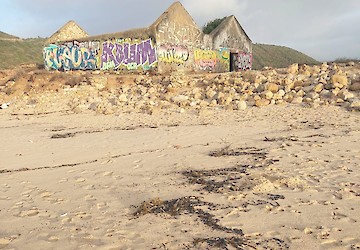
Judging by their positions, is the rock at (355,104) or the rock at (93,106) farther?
the rock at (93,106)

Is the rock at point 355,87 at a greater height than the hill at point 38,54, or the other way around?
the hill at point 38,54

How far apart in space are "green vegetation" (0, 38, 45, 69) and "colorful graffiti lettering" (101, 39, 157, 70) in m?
20.0

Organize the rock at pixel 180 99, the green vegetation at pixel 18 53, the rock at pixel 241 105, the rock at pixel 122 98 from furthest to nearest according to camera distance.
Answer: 1. the green vegetation at pixel 18 53
2. the rock at pixel 122 98
3. the rock at pixel 180 99
4. the rock at pixel 241 105

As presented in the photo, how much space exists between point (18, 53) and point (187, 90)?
3129cm

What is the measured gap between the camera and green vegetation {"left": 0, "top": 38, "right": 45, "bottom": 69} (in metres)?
36.7

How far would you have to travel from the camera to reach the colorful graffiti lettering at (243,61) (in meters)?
24.2

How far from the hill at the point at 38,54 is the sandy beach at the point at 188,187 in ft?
76.5

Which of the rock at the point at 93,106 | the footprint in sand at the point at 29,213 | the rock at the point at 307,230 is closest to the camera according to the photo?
the rock at the point at 307,230

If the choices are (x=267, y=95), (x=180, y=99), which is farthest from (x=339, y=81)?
(x=180, y=99)

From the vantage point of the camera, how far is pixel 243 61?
2477 cm

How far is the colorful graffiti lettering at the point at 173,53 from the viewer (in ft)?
60.3

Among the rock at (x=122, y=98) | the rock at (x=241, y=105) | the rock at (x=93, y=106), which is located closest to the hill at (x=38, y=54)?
the rock at (x=93, y=106)

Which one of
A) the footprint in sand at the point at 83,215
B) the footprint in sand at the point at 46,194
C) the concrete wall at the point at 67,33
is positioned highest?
the concrete wall at the point at 67,33

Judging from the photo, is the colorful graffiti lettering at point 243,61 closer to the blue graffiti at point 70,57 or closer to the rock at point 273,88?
the blue graffiti at point 70,57
